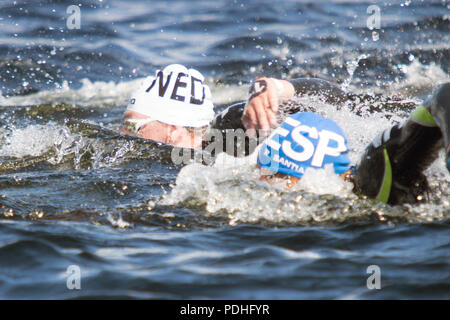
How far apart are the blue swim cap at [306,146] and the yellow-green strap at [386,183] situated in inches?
14.4

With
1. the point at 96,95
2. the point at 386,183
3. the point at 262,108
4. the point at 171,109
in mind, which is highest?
the point at 96,95

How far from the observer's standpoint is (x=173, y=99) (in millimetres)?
7117

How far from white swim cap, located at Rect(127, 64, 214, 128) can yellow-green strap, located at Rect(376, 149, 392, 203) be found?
281cm

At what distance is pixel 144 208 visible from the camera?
5.34m

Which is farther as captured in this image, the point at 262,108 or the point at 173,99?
the point at 173,99

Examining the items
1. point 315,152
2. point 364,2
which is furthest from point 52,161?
point 364,2

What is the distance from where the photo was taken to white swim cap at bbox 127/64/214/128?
23.3ft

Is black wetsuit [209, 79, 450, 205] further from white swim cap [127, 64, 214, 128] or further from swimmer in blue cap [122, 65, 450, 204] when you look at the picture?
white swim cap [127, 64, 214, 128]

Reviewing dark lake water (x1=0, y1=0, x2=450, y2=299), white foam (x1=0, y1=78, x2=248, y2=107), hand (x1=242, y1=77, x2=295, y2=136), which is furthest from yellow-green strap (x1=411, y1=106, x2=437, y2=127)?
white foam (x1=0, y1=78, x2=248, y2=107)

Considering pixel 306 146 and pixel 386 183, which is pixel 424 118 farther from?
pixel 306 146

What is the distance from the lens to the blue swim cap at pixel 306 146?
5.04m

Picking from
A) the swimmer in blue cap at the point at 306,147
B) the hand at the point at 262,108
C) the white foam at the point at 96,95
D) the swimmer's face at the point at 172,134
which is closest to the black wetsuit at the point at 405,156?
the swimmer in blue cap at the point at 306,147

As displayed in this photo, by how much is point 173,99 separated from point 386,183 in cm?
300

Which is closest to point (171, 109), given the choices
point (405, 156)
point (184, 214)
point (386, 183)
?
point (184, 214)
